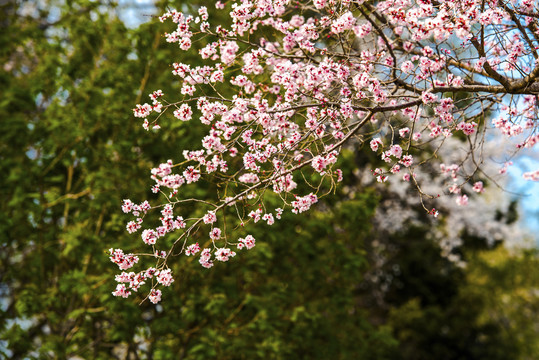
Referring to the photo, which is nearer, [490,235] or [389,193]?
[389,193]

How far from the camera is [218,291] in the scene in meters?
6.36

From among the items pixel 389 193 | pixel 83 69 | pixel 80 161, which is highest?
pixel 389 193

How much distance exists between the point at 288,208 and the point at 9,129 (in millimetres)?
3911

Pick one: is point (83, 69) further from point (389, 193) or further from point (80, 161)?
point (389, 193)

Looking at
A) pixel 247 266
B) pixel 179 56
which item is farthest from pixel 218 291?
pixel 179 56

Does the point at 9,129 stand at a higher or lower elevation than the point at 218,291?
higher

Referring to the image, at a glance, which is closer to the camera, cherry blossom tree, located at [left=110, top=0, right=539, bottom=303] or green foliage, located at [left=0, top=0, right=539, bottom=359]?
cherry blossom tree, located at [left=110, top=0, right=539, bottom=303]

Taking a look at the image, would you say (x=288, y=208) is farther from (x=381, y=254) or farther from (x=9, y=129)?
(x=381, y=254)

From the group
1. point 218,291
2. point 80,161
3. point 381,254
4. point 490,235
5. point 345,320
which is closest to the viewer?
point 218,291

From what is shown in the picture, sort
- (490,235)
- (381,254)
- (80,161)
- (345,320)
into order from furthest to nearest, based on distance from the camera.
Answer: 1. (490,235)
2. (381,254)
3. (345,320)
4. (80,161)

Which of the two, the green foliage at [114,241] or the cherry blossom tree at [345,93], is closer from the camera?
the cherry blossom tree at [345,93]

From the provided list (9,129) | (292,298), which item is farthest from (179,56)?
(292,298)

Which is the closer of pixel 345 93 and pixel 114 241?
pixel 345 93

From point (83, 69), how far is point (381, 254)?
953 centimetres
